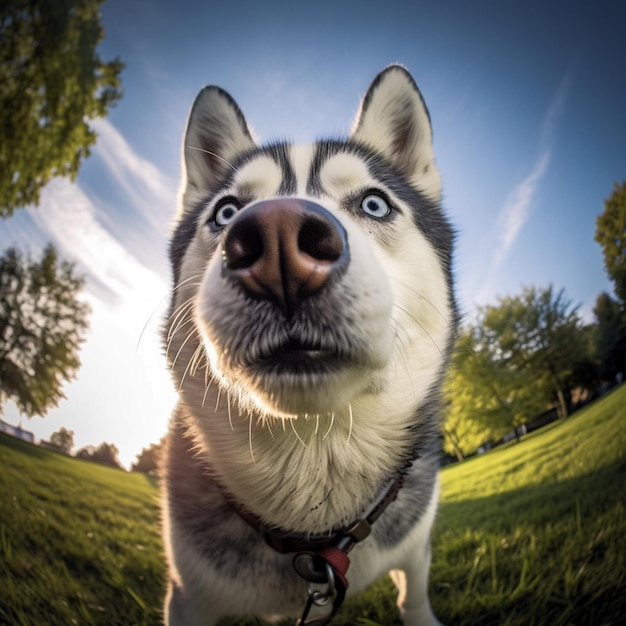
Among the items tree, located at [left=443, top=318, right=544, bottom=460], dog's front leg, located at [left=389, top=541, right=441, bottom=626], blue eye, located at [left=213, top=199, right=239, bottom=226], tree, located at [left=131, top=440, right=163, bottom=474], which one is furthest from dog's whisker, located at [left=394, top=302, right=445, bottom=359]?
tree, located at [left=131, top=440, right=163, bottom=474]

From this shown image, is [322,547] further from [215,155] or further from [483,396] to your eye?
[215,155]

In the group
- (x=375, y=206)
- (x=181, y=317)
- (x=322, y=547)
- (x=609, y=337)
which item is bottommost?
(x=322, y=547)

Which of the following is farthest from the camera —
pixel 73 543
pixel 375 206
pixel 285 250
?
pixel 73 543

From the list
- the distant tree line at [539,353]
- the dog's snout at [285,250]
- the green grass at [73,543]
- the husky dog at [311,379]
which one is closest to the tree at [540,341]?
the distant tree line at [539,353]

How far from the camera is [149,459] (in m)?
1.79

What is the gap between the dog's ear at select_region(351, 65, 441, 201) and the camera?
1564 mm

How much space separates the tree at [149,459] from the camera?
67.6 inches

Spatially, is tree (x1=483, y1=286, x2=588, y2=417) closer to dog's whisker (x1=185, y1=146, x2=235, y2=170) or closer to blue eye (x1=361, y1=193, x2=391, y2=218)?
blue eye (x1=361, y1=193, x2=391, y2=218)

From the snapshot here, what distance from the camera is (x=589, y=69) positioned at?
165cm

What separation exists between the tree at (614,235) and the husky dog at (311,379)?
0.76 meters

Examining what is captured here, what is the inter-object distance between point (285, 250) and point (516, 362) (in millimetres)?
1767

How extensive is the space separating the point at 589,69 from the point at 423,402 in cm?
182

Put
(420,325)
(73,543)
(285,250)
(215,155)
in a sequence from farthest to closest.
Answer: (73,543), (215,155), (420,325), (285,250)

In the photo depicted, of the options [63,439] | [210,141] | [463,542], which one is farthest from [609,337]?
[63,439]
